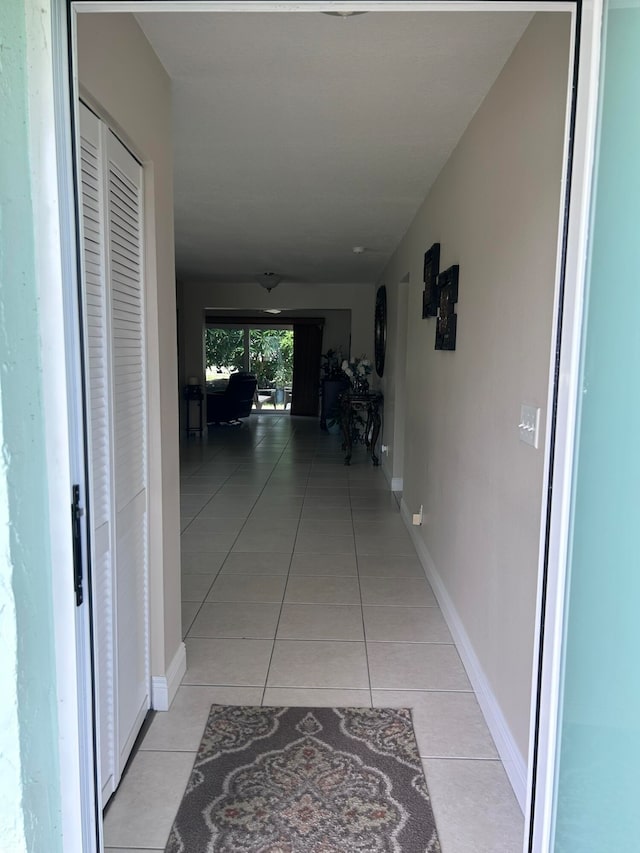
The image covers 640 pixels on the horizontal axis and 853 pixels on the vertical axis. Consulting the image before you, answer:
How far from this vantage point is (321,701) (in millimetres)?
2234

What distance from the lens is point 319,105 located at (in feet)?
8.12

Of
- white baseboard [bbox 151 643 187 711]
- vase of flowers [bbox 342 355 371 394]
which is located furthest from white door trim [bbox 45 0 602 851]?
vase of flowers [bbox 342 355 371 394]

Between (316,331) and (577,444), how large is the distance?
37.6 ft

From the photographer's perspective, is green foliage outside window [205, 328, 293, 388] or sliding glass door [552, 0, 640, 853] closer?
sliding glass door [552, 0, 640, 853]

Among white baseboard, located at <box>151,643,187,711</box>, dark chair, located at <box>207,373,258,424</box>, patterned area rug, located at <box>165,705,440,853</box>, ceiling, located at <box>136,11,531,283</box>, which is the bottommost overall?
patterned area rug, located at <box>165,705,440,853</box>

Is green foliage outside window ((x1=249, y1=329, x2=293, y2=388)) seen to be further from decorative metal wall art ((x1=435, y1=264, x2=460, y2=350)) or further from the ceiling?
decorative metal wall art ((x1=435, y1=264, x2=460, y2=350))

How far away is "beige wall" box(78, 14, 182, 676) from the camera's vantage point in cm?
172

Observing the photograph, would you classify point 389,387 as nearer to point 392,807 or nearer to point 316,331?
point 392,807

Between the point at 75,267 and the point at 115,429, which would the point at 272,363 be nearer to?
the point at 115,429

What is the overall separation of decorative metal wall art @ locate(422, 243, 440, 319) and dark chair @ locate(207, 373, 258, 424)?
7.30 meters

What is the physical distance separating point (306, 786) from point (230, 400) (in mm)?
9046

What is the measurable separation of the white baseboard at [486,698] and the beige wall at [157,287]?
118 centimetres

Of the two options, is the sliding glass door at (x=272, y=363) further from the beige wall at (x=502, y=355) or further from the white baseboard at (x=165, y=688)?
the white baseboard at (x=165, y=688)

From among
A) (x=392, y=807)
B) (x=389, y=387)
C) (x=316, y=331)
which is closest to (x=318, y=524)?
(x=389, y=387)
